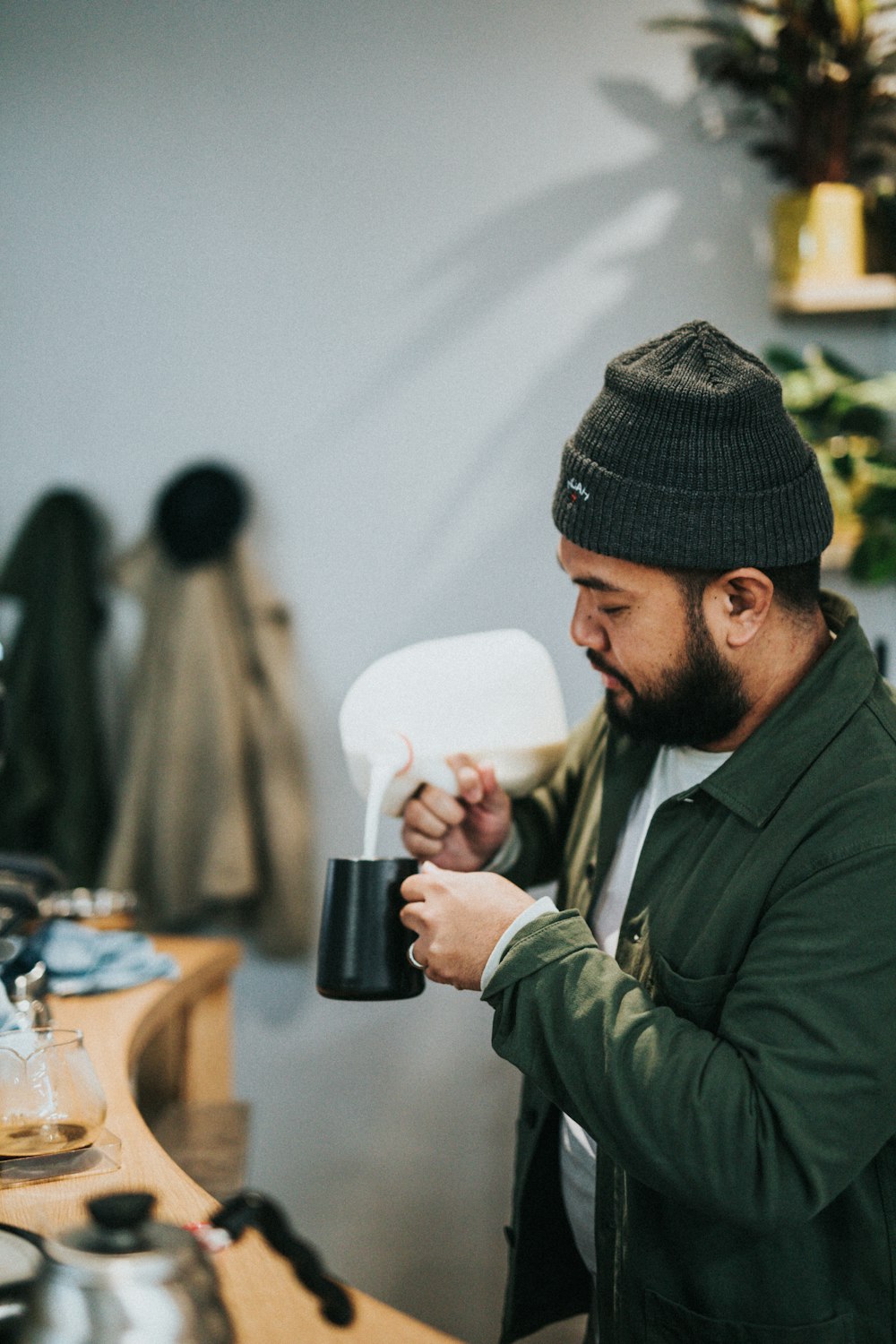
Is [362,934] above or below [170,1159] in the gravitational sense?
above

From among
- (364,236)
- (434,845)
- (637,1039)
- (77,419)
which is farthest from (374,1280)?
(364,236)

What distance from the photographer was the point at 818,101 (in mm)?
2191

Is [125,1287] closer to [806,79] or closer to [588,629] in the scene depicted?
[588,629]

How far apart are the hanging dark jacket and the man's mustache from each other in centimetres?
149

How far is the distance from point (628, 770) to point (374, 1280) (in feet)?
5.22

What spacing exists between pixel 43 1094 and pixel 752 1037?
669 mm

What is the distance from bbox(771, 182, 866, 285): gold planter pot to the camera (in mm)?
2189

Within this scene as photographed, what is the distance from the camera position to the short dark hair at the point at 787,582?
48.9 inches

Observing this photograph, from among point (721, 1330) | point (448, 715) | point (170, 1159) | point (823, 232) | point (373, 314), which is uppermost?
point (823, 232)

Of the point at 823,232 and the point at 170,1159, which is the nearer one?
the point at 170,1159

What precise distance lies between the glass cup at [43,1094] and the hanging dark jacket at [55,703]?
1.37 metres

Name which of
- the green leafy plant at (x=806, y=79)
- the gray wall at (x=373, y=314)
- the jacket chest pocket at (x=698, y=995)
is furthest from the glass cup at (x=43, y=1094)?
the green leafy plant at (x=806, y=79)

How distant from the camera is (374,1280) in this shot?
2531 millimetres

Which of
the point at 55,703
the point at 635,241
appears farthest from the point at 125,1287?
the point at 635,241
